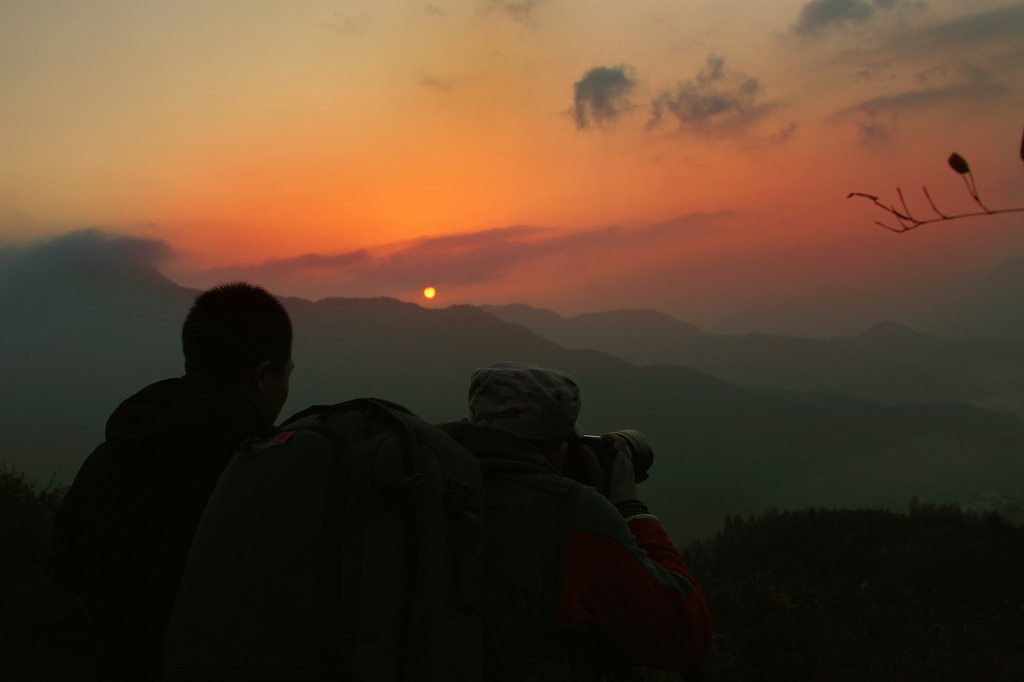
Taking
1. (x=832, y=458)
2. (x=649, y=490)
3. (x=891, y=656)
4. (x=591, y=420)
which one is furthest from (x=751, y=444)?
(x=891, y=656)

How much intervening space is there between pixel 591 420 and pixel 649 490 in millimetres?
31919

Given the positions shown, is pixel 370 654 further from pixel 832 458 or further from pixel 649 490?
pixel 832 458

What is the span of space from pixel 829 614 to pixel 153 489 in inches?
316

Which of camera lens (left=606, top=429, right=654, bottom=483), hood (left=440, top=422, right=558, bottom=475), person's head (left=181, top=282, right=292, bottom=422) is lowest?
camera lens (left=606, top=429, right=654, bottom=483)

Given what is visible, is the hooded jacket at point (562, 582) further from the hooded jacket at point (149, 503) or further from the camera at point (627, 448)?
the hooded jacket at point (149, 503)

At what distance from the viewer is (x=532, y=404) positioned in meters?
2.00

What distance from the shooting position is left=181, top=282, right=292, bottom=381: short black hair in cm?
224

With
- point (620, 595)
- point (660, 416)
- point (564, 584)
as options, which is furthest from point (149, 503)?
point (660, 416)

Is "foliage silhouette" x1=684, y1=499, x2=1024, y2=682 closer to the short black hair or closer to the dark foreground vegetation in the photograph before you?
the dark foreground vegetation

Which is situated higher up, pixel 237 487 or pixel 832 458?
pixel 237 487

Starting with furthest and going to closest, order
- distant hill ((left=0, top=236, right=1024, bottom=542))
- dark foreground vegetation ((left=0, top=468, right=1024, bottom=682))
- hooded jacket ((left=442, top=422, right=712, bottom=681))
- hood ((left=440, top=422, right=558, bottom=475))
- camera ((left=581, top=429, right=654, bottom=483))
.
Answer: distant hill ((left=0, top=236, right=1024, bottom=542)), dark foreground vegetation ((left=0, top=468, right=1024, bottom=682)), camera ((left=581, top=429, right=654, bottom=483)), hood ((left=440, top=422, right=558, bottom=475)), hooded jacket ((left=442, top=422, right=712, bottom=681))

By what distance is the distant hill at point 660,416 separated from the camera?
130 m

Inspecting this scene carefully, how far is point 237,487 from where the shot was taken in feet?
5.05

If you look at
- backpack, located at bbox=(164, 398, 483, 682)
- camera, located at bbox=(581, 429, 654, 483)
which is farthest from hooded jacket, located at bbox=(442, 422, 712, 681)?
camera, located at bbox=(581, 429, 654, 483)
